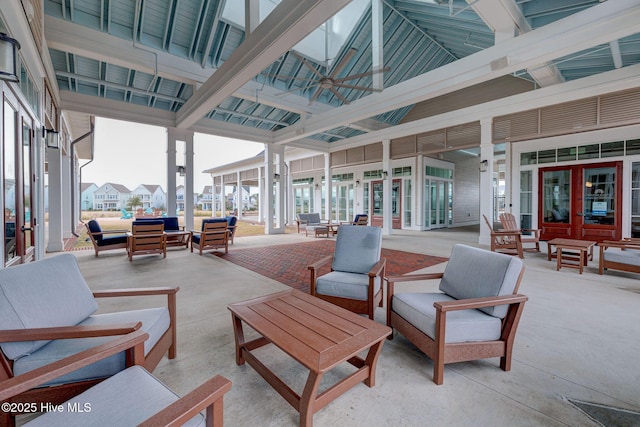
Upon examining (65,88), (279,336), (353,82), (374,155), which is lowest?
(279,336)

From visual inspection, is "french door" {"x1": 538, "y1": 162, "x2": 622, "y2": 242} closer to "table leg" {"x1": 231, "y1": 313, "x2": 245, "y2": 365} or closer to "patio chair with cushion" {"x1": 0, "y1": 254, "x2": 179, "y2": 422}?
"table leg" {"x1": 231, "y1": 313, "x2": 245, "y2": 365}

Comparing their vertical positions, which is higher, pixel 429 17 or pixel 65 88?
pixel 429 17

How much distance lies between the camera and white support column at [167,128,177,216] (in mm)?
8273

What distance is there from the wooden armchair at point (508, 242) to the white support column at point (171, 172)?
8767 millimetres

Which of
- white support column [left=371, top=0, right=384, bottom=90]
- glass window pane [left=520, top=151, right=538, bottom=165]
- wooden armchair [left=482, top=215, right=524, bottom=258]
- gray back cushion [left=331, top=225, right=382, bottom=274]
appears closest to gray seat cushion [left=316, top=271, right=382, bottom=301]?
gray back cushion [left=331, top=225, right=382, bottom=274]

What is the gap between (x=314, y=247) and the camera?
755 cm

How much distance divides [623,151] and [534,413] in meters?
8.54

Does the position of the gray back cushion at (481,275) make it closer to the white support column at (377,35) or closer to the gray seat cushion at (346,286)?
the gray seat cushion at (346,286)

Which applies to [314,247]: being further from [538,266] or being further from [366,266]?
[538,266]

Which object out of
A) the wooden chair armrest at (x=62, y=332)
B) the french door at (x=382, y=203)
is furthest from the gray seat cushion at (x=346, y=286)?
the french door at (x=382, y=203)

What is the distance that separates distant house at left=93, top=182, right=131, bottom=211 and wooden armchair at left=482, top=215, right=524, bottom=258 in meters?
34.3

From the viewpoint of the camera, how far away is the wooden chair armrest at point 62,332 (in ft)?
4.39

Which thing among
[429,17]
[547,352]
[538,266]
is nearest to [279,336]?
[547,352]

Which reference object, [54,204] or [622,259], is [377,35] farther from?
[54,204]
